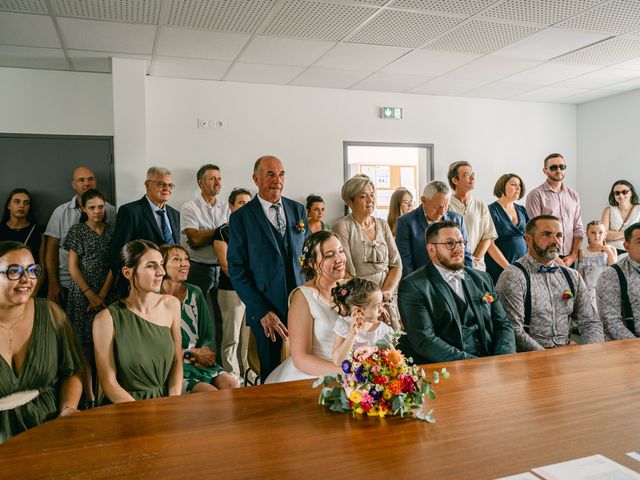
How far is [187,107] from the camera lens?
5.73 meters

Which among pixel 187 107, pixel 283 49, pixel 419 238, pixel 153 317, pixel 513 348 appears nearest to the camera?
pixel 153 317

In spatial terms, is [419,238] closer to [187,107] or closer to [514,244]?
[514,244]

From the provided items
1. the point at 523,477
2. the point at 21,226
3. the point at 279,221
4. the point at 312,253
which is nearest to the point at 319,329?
the point at 312,253

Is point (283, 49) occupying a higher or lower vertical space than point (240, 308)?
higher

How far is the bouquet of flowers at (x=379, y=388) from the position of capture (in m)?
1.64

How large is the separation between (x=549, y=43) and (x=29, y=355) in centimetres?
473

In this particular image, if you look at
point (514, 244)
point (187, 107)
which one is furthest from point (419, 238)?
point (187, 107)

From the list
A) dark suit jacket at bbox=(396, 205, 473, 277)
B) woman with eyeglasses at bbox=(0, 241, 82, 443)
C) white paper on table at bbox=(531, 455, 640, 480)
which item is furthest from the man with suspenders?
woman with eyeglasses at bbox=(0, 241, 82, 443)

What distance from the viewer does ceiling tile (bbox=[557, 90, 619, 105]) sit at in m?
6.98

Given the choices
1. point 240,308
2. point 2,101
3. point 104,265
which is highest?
point 2,101

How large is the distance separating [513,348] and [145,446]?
7.05ft

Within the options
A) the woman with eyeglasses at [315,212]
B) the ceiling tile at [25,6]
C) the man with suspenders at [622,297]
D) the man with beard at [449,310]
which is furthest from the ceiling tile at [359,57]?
the man with suspenders at [622,297]

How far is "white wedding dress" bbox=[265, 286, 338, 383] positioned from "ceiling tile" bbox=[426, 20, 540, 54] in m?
2.83

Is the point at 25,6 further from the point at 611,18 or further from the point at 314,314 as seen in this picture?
the point at 611,18
